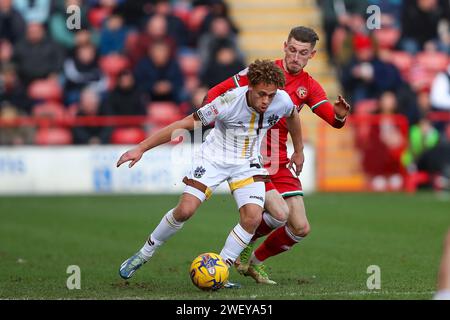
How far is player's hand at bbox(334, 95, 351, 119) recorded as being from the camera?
9.00 meters

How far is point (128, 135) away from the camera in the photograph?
778 inches

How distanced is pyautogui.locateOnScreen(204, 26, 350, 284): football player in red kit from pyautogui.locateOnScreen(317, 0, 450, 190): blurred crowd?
364 inches

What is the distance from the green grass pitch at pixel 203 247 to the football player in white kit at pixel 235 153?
19.9 inches

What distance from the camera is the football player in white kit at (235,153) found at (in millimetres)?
8477

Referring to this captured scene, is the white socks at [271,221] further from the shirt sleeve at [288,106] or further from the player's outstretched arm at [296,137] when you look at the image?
the shirt sleeve at [288,106]

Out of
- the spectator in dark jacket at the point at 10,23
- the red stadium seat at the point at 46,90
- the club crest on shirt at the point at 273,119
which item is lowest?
the red stadium seat at the point at 46,90

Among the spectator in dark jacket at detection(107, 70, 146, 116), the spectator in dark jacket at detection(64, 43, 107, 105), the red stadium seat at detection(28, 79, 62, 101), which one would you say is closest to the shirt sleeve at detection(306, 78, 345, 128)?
the spectator in dark jacket at detection(107, 70, 146, 116)

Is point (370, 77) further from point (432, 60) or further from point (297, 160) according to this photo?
point (297, 160)

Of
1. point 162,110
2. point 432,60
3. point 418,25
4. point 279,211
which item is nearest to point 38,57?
point 162,110

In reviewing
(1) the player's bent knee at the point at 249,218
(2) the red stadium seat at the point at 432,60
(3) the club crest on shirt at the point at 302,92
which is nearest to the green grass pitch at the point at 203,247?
(1) the player's bent knee at the point at 249,218

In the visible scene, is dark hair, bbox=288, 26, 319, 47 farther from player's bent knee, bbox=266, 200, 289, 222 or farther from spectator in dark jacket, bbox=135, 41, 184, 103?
spectator in dark jacket, bbox=135, 41, 184, 103

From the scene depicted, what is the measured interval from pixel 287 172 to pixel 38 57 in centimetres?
1227
